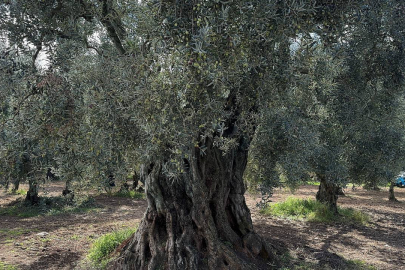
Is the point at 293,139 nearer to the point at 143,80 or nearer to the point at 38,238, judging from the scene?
the point at 143,80

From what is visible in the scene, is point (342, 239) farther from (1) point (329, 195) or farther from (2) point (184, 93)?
(2) point (184, 93)

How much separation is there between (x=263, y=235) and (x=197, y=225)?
440cm

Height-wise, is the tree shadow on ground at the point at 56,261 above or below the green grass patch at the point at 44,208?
below

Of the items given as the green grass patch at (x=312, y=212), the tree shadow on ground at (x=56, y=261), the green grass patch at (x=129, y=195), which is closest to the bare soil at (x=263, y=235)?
the tree shadow on ground at (x=56, y=261)

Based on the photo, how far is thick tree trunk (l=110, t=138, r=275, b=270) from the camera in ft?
22.4

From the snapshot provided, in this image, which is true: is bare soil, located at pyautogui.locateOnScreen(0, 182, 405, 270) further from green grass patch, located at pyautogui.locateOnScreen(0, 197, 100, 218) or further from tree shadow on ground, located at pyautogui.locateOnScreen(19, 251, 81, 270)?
green grass patch, located at pyautogui.locateOnScreen(0, 197, 100, 218)

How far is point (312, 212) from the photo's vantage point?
595 inches

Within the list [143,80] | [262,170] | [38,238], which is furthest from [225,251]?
[38,238]

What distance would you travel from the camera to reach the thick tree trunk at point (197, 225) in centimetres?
682

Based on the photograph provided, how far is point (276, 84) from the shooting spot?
17.7 feet

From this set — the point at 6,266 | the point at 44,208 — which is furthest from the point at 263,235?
the point at 44,208

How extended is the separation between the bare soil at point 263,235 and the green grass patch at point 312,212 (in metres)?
0.59

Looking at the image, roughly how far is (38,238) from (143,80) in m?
8.92

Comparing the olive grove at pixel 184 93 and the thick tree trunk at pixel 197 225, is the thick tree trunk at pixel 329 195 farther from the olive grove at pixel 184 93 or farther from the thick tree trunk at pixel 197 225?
the thick tree trunk at pixel 197 225
